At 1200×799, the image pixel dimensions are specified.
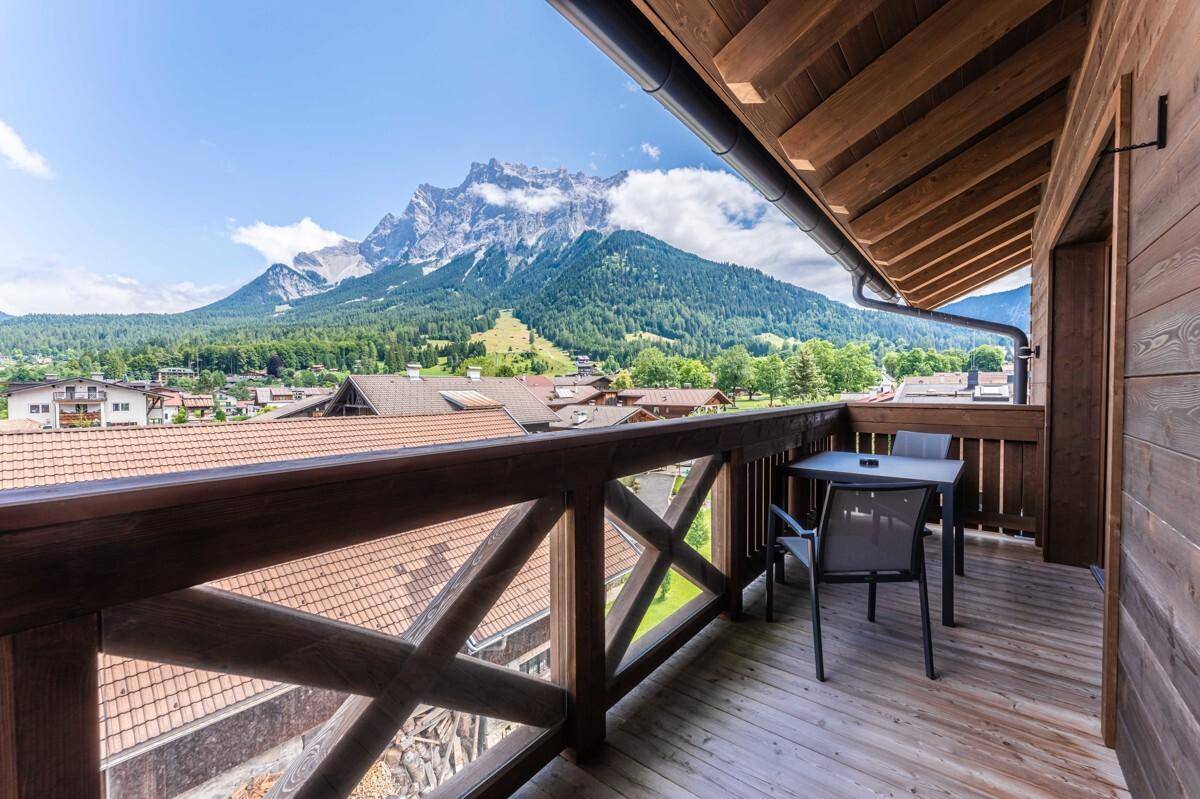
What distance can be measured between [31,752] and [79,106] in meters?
2.77

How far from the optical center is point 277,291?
3.50 meters

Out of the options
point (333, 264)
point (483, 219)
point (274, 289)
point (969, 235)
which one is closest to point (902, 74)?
point (969, 235)

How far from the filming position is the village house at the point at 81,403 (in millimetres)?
1390

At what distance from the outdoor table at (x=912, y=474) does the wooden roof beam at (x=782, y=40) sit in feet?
6.38

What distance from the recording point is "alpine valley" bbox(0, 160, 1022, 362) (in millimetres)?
2523

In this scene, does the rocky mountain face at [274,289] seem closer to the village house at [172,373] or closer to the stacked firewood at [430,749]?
the village house at [172,373]

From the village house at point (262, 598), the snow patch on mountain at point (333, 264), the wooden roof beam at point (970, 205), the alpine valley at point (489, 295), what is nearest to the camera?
the village house at point (262, 598)

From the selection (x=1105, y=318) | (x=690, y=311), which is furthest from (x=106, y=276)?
(x=690, y=311)

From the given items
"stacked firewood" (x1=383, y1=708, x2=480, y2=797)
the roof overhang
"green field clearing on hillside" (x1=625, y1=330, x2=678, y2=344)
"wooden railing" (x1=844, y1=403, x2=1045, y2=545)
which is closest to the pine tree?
"wooden railing" (x1=844, y1=403, x2=1045, y2=545)

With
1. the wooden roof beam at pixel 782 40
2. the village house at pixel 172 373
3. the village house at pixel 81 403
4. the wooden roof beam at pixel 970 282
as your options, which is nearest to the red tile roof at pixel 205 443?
the village house at pixel 81 403

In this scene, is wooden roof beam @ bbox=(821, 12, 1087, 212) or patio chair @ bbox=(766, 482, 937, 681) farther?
wooden roof beam @ bbox=(821, 12, 1087, 212)

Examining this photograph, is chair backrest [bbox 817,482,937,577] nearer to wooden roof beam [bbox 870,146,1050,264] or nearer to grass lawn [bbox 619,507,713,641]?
grass lawn [bbox 619,507,713,641]

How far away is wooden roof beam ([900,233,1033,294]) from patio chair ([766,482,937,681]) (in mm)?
4288

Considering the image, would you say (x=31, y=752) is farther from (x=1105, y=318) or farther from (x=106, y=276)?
(x=1105, y=318)
